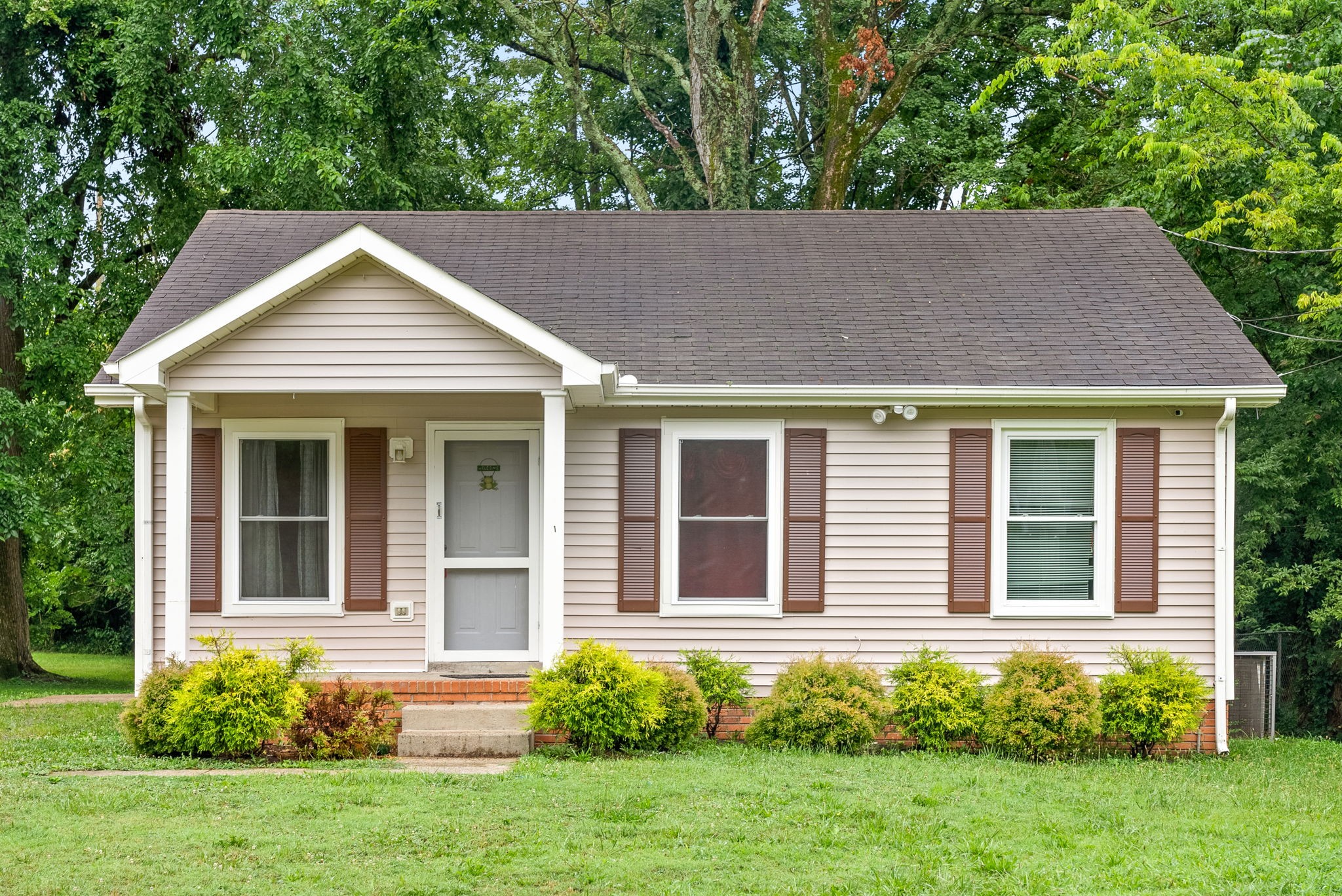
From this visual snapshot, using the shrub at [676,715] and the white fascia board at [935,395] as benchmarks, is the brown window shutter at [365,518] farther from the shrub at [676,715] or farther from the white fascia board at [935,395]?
the shrub at [676,715]

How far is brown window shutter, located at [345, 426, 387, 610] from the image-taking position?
1062cm

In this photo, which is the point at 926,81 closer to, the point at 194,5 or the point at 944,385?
the point at 194,5

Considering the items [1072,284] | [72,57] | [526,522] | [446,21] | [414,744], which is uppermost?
[446,21]

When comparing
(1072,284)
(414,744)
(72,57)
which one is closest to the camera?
(414,744)

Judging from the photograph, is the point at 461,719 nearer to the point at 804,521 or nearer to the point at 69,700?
the point at 804,521

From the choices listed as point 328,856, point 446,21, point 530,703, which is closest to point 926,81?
point 446,21

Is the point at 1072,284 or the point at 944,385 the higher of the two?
the point at 1072,284

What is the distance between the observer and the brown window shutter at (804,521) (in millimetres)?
10445

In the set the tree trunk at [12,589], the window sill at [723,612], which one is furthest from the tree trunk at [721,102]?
the window sill at [723,612]

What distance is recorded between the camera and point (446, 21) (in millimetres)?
20500

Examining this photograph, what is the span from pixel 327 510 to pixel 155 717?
2.32 m

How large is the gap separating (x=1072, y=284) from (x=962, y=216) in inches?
74.4

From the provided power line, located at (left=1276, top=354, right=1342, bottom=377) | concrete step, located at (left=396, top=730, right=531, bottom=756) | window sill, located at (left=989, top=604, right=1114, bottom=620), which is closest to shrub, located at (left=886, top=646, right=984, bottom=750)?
window sill, located at (left=989, top=604, right=1114, bottom=620)

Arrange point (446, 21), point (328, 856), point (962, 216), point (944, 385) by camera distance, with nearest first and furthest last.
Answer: point (328, 856) < point (944, 385) < point (962, 216) < point (446, 21)
